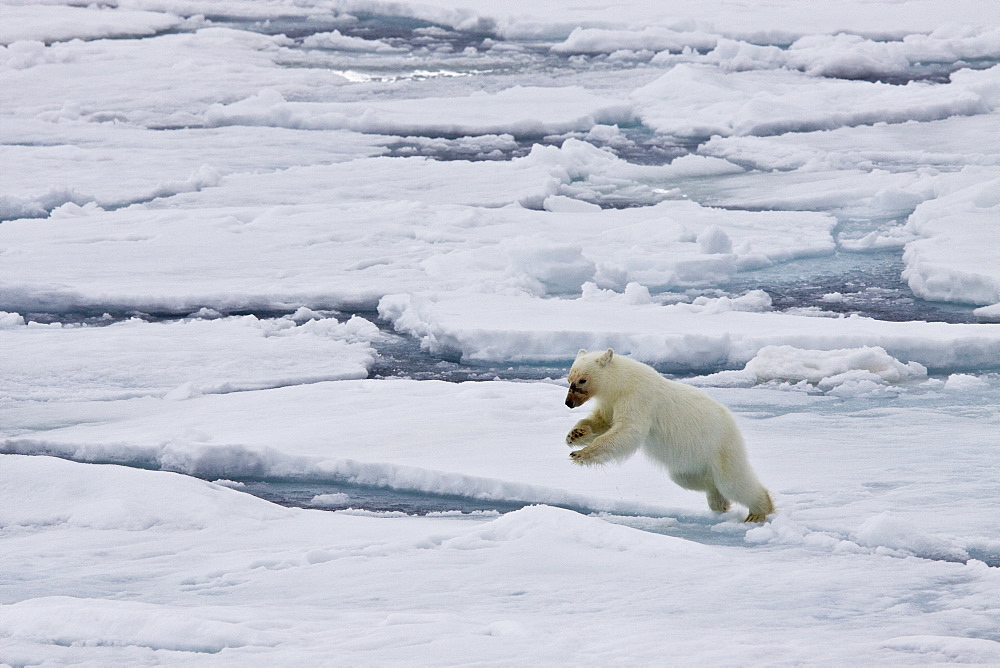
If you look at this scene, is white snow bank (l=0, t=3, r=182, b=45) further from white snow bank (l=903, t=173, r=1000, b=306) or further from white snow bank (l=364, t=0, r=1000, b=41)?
white snow bank (l=903, t=173, r=1000, b=306)

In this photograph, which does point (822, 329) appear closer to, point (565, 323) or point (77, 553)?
point (565, 323)

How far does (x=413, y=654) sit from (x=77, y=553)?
1563 mm

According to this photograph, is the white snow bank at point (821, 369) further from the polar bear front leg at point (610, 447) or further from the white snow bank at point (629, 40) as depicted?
the white snow bank at point (629, 40)

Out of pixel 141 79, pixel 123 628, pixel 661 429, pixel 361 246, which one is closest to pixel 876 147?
pixel 361 246

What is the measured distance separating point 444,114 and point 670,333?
8440 millimetres

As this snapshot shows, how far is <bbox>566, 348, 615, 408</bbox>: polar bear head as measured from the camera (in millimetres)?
3963

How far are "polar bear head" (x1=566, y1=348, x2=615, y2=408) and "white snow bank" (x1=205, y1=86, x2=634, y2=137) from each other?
9.64 meters

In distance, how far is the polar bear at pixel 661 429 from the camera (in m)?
3.85

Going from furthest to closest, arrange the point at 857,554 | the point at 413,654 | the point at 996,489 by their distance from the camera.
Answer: the point at 996,489 → the point at 857,554 → the point at 413,654

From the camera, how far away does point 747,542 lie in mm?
3754

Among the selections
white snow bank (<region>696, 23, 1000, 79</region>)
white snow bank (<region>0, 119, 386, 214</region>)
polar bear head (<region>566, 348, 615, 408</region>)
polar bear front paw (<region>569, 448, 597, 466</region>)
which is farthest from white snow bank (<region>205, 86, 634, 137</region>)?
polar bear front paw (<region>569, 448, 597, 466</region>)

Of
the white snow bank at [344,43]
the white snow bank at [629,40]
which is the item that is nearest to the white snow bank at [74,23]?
the white snow bank at [344,43]

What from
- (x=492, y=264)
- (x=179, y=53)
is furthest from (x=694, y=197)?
(x=179, y=53)

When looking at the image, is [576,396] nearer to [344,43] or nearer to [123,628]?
[123,628]
